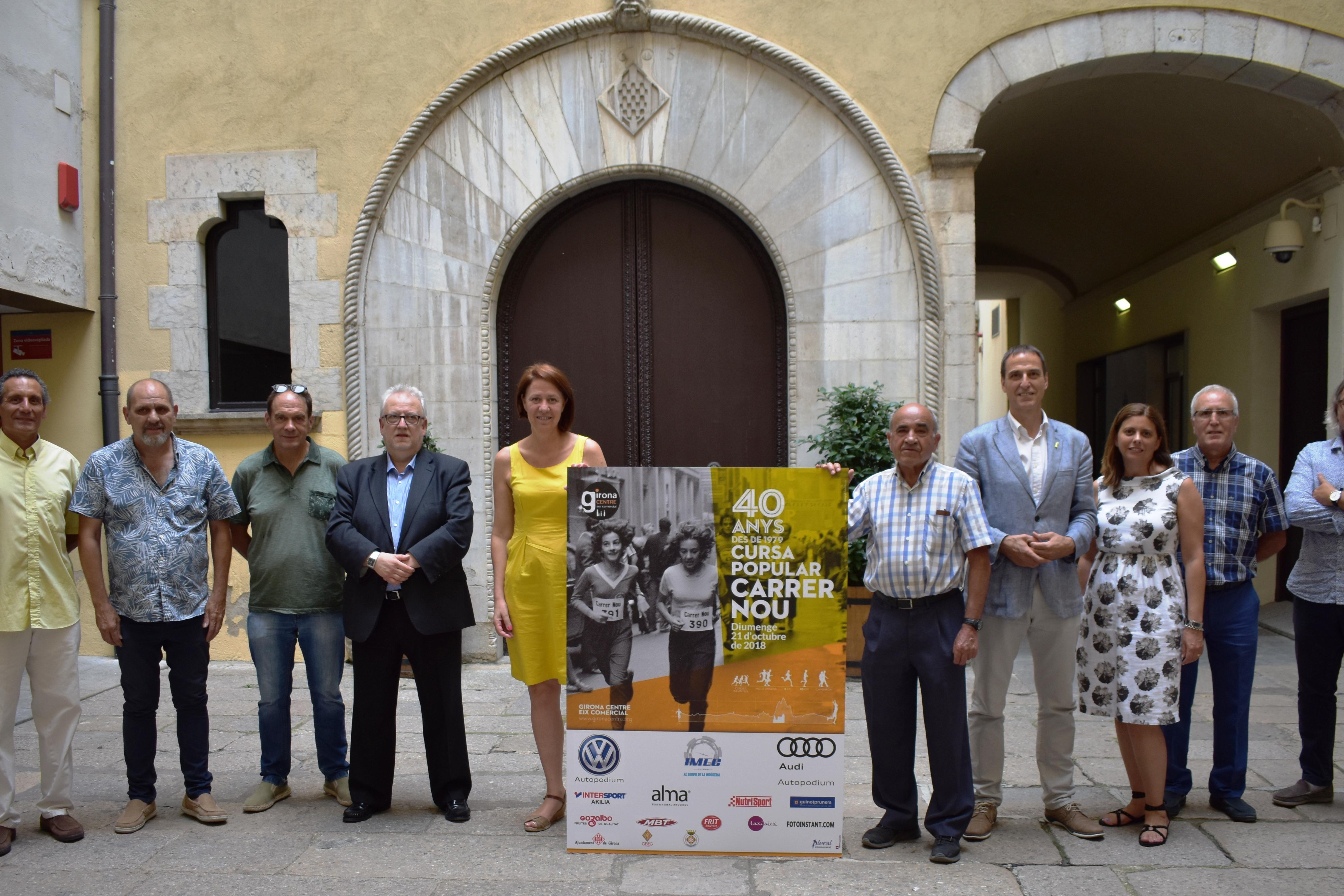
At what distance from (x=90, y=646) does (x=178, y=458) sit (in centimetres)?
456

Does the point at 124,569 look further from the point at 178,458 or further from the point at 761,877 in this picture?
the point at 761,877

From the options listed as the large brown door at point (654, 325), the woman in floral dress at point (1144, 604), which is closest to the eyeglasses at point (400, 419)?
the woman in floral dress at point (1144, 604)

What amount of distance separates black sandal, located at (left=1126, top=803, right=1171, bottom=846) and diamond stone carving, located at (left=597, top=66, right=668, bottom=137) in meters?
5.47

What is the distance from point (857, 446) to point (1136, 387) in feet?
24.2

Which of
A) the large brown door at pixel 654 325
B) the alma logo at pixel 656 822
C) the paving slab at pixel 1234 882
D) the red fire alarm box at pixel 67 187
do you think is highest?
the red fire alarm box at pixel 67 187

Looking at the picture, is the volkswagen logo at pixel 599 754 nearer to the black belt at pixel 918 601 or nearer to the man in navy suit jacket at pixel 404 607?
the man in navy suit jacket at pixel 404 607

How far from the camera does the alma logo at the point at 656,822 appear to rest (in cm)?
387

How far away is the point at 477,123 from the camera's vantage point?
7.38 m

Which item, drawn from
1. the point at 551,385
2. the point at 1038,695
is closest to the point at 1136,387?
the point at 1038,695

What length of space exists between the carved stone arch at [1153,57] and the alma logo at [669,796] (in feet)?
16.3

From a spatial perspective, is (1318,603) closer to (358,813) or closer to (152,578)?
(358,813)

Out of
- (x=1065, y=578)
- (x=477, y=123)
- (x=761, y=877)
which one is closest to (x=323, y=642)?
(x=761, y=877)

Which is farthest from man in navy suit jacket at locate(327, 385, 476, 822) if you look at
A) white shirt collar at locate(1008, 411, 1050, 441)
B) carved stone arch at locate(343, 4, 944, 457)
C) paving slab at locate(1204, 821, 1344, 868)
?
carved stone arch at locate(343, 4, 944, 457)

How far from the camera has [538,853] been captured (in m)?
3.91
